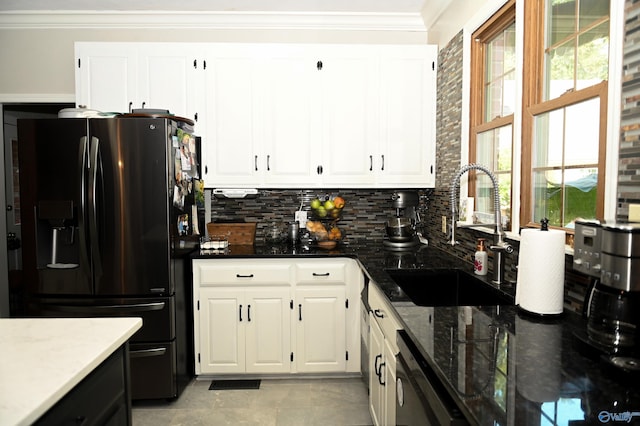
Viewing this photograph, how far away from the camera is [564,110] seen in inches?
69.2

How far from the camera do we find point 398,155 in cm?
328

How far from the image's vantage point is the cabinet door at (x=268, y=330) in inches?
118

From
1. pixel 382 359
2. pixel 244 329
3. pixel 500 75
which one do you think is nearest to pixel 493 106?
pixel 500 75

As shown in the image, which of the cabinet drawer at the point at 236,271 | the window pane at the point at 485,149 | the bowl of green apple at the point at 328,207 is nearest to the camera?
the window pane at the point at 485,149

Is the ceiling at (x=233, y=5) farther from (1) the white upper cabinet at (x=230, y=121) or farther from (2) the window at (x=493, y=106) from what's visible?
(2) the window at (x=493, y=106)

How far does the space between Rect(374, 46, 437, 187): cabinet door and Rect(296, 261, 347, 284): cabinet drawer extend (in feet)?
2.51

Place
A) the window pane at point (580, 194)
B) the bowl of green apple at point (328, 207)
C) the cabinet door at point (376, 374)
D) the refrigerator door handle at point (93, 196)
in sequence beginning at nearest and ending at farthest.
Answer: the window pane at point (580, 194) < the cabinet door at point (376, 374) < the refrigerator door handle at point (93, 196) < the bowl of green apple at point (328, 207)

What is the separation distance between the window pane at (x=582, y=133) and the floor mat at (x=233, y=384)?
7.84 ft

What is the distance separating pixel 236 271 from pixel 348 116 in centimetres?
140

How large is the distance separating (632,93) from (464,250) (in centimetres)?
149

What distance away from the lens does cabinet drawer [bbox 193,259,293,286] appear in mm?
2982

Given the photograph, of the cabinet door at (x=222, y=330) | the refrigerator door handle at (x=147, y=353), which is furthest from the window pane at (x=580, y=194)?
the refrigerator door handle at (x=147, y=353)

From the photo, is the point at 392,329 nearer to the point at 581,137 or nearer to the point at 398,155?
the point at 581,137

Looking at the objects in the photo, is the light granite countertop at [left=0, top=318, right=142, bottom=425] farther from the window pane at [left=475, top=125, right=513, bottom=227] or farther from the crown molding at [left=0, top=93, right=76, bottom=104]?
the crown molding at [left=0, top=93, right=76, bottom=104]
